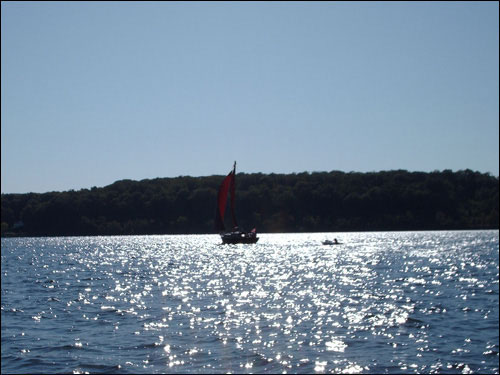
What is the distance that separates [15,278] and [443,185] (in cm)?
16000

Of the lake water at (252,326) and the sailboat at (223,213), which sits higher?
the sailboat at (223,213)

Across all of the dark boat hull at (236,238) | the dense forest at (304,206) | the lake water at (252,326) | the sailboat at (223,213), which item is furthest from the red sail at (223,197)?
the dense forest at (304,206)

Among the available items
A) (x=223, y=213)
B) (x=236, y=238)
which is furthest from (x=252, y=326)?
(x=236, y=238)

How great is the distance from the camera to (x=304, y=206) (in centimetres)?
18988

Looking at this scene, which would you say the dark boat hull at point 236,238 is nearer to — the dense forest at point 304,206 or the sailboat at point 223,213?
the sailboat at point 223,213

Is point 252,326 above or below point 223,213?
below

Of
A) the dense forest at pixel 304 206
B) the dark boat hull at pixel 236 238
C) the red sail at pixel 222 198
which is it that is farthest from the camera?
the dense forest at pixel 304 206

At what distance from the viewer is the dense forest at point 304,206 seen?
16075cm

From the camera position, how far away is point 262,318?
27.2 meters

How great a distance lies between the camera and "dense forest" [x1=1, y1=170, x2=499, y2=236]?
160750 mm

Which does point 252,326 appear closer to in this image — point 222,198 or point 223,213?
point 222,198

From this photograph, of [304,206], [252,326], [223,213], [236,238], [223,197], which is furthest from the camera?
[304,206]


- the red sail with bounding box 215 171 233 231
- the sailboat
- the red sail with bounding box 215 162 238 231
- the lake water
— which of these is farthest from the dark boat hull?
the lake water

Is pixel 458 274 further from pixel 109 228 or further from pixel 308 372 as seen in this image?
pixel 109 228
